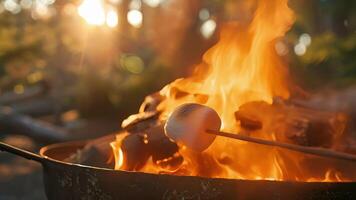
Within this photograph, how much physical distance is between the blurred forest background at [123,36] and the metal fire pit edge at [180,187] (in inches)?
248

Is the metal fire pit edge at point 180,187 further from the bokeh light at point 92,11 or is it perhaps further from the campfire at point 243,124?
the bokeh light at point 92,11

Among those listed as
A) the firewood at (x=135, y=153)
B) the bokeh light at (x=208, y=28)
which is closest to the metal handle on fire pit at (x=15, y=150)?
the firewood at (x=135, y=153)

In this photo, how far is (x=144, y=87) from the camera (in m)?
10.8

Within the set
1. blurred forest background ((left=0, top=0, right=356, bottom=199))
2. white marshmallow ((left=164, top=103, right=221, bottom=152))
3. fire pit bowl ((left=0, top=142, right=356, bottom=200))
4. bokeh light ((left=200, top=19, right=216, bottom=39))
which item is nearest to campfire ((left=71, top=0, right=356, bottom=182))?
white marshmallow ((left=164, top=103, right=221, bottom=152))

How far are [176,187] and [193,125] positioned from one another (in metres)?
0.32

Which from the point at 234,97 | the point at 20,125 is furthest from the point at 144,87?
the point at 234,97

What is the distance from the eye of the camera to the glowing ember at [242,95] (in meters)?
2.50

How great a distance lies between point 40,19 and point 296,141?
13578mm

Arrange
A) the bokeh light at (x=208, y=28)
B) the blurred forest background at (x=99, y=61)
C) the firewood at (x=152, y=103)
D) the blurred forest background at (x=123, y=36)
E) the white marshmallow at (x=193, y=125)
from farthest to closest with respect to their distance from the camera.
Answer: the bokeh light at (x=208, y=28) < the blurred forest background at (x=123, y=36) < the blurred forest background at (x=99, y=61) < the firewood at (x=152, y=103) < the white marshmallow at (x=193, y=125)

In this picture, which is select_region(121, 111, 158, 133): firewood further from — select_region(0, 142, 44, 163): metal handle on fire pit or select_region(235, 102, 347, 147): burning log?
select_region(0, 142, 44, 163): metal handle on fire pit

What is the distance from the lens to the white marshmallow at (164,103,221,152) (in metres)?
2.18

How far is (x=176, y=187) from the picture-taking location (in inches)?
78.1

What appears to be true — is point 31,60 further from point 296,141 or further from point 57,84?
point 296,141

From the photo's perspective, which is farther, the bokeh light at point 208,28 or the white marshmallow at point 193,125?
the bokeh light at point 208,28
